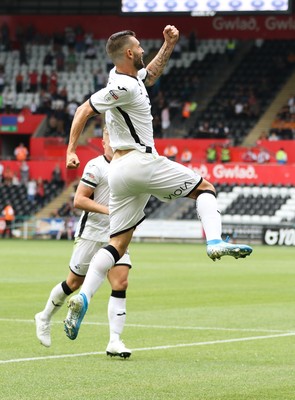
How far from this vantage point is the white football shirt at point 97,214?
36.1ft

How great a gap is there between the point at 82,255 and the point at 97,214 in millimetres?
466

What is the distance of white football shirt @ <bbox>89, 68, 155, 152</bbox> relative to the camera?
9.34 m

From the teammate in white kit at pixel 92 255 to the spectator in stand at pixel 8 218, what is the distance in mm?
34762

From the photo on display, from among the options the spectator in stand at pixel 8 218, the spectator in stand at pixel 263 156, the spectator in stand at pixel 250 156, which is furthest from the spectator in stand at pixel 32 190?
the spectator in stand at pixel 263 156

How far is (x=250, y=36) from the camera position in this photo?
5194 centimetres

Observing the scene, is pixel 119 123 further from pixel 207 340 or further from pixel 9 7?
pixel 9 7

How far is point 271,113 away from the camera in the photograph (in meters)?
48.6

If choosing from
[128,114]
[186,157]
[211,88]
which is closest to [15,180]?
[186,157]

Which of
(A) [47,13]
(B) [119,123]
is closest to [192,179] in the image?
(B) [119,123]

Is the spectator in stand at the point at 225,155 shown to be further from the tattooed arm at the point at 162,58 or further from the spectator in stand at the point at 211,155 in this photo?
the tattooed arm at the point at 162,58

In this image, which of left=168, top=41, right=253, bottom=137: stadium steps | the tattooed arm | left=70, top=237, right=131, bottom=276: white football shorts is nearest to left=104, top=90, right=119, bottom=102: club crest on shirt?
the tattooed arm

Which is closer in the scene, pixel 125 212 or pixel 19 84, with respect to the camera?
pixel 125 212

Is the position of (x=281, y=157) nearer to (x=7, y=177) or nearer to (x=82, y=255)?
(x=7, y=177)

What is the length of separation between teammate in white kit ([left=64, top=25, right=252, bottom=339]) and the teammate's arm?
37.7 inches
